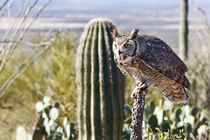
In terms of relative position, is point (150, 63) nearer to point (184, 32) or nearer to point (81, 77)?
point (81, 77)

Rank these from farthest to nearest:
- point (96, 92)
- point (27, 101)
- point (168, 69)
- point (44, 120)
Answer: point (27, 101), point (44, 120), point (96, 92), point (168, 69)

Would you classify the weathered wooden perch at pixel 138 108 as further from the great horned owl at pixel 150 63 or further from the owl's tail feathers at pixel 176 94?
the owl's tail feathers at pixel 176 94

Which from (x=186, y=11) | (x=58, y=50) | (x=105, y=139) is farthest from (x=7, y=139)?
(x=186, y=11)

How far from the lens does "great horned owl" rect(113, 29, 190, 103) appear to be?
6.97ft

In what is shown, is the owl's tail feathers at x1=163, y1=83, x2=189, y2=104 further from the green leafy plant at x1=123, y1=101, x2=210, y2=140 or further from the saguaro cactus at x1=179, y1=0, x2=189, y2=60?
the saguaro cactus at x1=179, y1=0, x2=189, y2=60

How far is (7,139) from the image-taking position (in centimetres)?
601

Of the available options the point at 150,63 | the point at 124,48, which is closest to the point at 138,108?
the point at 150,63

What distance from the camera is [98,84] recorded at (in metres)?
3.69

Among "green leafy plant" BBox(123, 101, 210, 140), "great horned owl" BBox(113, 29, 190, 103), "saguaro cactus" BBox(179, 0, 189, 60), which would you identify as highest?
"saguaro cactus" BBox(179, 0, 189, 60)

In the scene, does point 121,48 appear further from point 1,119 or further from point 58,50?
point 1,119

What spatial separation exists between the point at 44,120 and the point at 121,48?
2.41 m

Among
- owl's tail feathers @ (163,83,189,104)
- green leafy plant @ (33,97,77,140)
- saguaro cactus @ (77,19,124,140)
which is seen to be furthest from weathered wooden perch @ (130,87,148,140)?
green leafy plant @ (33,97,77,140)

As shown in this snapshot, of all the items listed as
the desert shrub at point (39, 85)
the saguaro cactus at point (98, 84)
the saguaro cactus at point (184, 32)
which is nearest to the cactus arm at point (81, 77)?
the saguaro cactus at point (98, 84)

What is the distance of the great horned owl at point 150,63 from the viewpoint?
2125 millimetres
